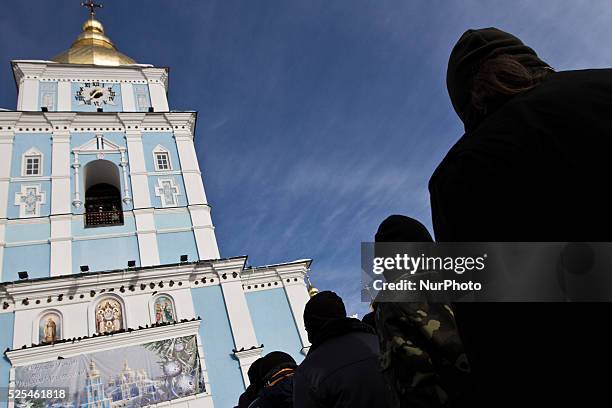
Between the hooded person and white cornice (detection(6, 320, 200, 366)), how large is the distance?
1181cm

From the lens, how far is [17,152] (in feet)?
49.6

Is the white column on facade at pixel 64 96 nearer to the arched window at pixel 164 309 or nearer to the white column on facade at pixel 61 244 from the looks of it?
the white column on facade at pixel 61 244

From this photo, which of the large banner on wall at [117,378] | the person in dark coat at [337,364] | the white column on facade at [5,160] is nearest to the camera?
the person in dark coat at [337,364]

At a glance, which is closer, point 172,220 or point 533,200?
point 533,200

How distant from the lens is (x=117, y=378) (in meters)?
11.2

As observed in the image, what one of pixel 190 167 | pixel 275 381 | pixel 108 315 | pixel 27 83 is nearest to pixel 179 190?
pixel 190 167

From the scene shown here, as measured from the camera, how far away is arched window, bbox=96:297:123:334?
12047 millimetres

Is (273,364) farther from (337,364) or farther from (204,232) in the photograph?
(204,232)

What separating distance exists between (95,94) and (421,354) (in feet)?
62.1

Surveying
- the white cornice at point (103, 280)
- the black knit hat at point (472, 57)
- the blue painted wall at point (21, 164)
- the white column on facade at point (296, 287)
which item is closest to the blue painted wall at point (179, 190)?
the white cornice at point (103, 280)

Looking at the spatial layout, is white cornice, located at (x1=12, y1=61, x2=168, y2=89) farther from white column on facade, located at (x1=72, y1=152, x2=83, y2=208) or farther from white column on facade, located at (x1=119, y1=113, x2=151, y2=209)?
white column on facade, located at (x1=72, y1=152, x2=83, y2=208)

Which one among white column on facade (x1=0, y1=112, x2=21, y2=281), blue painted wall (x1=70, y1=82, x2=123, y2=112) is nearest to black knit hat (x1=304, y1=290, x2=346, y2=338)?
white column on facade (x1=0, y1=112, x2=21, y2=281)

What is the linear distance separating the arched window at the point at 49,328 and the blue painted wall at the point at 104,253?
1709 millimetres

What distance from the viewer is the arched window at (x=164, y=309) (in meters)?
12.7
